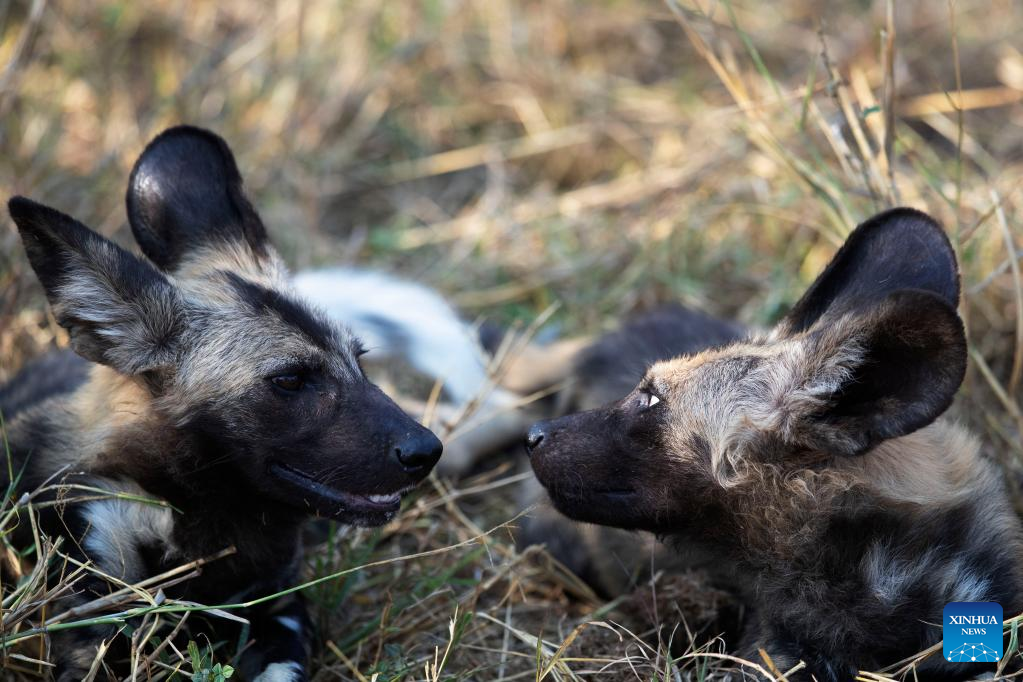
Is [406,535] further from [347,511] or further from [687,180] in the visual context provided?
[687,180]

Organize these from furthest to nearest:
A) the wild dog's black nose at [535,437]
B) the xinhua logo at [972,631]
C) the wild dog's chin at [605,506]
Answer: the wild dog's black nose at [535,437], the wild dog's chin at [605,506], the xinhua logo at [972,631]

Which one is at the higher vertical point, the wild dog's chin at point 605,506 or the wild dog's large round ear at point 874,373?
the wild dog's large round ear at point 874,373

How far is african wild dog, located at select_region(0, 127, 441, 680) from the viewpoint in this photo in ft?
7.57

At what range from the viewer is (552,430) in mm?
2600

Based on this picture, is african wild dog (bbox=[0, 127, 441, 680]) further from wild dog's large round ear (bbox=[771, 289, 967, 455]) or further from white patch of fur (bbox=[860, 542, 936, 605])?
white patch of fur (bbox=[860, 542, 936, 605])

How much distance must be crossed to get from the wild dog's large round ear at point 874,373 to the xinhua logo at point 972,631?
42 cm

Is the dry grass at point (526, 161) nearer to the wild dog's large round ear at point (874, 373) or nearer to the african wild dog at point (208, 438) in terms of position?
the african wild dog at point (208, 438)

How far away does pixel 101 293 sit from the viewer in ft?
7.43

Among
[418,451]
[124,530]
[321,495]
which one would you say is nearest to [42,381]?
[124,530]

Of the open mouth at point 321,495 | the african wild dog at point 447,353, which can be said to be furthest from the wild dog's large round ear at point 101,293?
the african wild dog at point 447,353

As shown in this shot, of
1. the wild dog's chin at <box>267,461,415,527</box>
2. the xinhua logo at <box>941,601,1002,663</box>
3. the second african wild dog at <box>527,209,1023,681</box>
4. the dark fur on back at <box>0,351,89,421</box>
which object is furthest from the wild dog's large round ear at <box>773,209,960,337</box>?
the dark fur on back at <box>0,351,89,421</box>

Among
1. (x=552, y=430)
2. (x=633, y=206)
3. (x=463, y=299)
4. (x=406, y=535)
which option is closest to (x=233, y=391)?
(x=552, y=430)

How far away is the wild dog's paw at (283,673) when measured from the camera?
235 centimetres

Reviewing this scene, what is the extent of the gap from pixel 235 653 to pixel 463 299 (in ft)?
7.03
